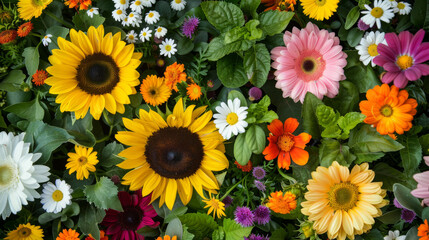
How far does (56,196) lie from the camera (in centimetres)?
107

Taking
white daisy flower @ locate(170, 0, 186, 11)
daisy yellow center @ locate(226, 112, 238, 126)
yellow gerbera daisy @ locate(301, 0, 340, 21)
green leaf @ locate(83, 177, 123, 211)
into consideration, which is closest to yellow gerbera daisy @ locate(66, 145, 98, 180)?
green leaf @ locate(83, 177, 123, 211)

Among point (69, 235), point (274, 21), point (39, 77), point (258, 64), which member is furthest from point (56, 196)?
point (274, 21)

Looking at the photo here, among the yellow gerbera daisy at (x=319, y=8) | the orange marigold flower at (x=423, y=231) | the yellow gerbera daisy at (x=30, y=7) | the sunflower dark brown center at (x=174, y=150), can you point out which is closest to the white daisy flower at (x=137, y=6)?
the yellow gerbera daisy at (x=30, y=7)

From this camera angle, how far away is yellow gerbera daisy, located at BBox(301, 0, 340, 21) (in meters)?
1.01

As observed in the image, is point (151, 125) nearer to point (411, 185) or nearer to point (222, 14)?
point (222, 14)

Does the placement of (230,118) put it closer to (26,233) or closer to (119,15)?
(119,15)

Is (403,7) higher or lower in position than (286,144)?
higher

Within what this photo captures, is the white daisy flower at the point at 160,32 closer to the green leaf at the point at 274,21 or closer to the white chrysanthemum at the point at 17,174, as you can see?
the green leaf at the point at 274,21

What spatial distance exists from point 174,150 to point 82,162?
251mm

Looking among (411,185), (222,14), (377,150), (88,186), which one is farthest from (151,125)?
(411,185)

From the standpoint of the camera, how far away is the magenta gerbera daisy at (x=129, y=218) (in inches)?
45.9

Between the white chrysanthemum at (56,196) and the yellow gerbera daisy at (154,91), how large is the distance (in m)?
0.33

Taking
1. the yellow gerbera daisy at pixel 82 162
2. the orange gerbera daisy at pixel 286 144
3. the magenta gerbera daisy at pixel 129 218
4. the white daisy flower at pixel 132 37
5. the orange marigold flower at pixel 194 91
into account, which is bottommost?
the magenta gerbera daisy at pixel 129 218

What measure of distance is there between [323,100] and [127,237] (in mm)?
699
